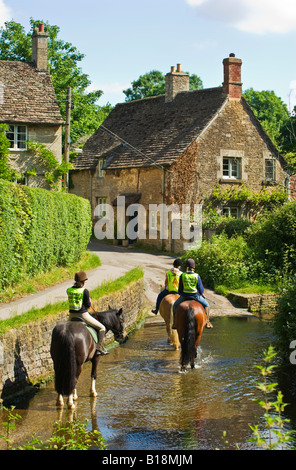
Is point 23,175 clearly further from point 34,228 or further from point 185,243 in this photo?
point 34,228

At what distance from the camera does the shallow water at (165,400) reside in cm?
921

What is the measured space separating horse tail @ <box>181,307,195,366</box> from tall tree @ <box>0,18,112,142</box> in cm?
3605

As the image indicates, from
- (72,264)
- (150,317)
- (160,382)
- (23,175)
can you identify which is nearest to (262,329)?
(150,317)

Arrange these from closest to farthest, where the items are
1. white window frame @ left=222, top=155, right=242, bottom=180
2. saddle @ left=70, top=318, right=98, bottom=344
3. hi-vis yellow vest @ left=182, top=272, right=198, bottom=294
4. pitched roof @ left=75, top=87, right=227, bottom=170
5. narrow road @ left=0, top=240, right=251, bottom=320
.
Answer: saddle @ left=70, top=318, right=98, bottom=344, hi-vis yellow vest @ left=182, top=272, right=198, bottom=294, narrow road @ left=0, top=240, right=251, bottom=320, pitched roof @ left=75, top=87, right=227, bottom=170, white window frame @ left=222, top=155, right=242, bottom=180

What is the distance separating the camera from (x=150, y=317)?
20.6m

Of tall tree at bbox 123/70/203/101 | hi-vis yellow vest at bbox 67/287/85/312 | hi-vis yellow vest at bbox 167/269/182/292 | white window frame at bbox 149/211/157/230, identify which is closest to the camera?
hi-vis yellow vest at bbox 67/287/85/312

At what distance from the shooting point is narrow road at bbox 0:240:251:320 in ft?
51.8

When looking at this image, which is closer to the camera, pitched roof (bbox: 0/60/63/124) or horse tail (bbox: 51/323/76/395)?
horse tail (bbox: 51/323/76/395)

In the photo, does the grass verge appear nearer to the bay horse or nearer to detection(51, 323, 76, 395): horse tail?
the bay horse

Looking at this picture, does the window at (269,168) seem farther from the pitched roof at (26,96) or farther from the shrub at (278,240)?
the pitched roof at (26,96)

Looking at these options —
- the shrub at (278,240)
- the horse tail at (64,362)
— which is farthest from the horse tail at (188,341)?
the shrub at (278,240)

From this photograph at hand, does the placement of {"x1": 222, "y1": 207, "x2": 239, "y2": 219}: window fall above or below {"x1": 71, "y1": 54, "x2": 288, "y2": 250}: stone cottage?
below

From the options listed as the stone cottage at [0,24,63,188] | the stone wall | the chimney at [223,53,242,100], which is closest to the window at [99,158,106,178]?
the stone cottage at [0,24,63,188]

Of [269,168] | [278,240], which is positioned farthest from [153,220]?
[278,240]
